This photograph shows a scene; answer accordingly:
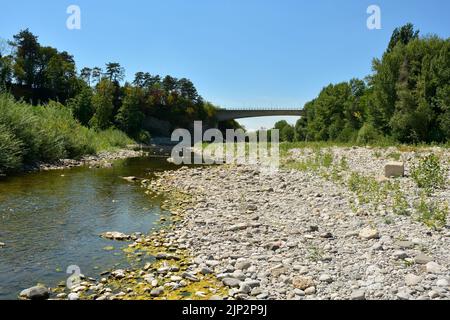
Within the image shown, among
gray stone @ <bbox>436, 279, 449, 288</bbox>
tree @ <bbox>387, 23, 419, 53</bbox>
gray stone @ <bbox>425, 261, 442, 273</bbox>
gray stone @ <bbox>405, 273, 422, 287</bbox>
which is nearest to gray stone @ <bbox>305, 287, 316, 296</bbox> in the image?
gray stone @ <bbox>405, 273, 422, 287</bbox>

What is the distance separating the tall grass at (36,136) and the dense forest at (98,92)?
53.9ft

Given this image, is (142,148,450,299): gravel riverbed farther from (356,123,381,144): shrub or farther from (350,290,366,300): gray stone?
(356,123,381,144): shrub

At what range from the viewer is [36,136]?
1030 inches

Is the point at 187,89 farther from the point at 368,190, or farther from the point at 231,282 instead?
the point at 231,282

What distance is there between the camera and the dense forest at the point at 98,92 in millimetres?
65312

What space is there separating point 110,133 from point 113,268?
48.0m

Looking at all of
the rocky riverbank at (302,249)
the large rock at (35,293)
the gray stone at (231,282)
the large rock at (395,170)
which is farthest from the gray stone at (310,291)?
the large rock at (395,170)

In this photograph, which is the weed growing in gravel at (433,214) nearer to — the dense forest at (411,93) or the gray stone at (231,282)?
the gray stone at (231,282)

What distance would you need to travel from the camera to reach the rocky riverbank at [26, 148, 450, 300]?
237 inches

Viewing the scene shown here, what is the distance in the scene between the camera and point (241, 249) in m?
8.13

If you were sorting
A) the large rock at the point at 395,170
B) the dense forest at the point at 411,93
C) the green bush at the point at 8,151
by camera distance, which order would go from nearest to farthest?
1. the large rock at the point at 395,170
2. the green bush at the point at 8,151
3. the dense forest at the point at 411,93
